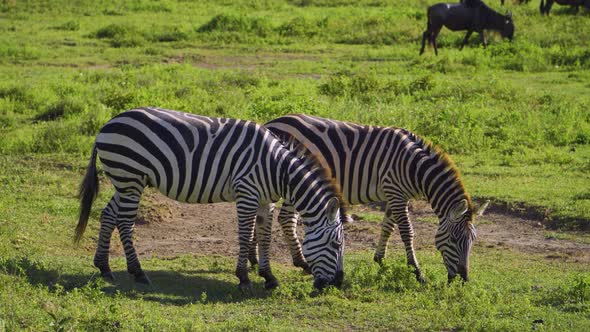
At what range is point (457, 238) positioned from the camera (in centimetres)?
941

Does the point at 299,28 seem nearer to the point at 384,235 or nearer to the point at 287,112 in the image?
the point at 287,112

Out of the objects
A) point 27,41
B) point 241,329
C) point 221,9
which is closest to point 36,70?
point 27,41

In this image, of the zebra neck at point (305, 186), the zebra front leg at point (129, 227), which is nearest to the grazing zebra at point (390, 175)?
the zebra neck at point (305, 186)

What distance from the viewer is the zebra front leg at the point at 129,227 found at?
9.40 m

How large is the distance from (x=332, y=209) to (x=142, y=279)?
6.32 feet

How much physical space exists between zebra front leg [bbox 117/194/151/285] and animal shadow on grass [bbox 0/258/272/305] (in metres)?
0.12

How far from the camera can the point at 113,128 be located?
9.46 m

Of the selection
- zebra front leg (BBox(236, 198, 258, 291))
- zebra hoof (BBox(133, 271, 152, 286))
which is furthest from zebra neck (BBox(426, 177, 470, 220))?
zebra hoof (BBox(133, 271, 152, 286))

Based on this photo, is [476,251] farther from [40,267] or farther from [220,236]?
[40,267]

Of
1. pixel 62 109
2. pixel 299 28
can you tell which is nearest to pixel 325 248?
pixel 62 109

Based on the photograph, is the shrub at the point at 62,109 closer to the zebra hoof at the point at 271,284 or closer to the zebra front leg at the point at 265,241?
the zebra front leg at the point at 265,241

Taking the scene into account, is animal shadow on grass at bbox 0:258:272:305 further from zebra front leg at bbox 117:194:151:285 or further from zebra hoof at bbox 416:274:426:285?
zebra hoof at bbox 416:274:426:285

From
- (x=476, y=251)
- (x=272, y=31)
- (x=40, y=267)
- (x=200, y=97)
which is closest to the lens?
(x=40, y=267)

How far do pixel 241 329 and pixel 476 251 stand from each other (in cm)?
417
